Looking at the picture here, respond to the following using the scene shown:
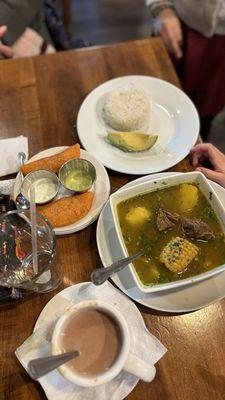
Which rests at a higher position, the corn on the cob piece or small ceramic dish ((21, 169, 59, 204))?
small ceramic dish ((21, 169, 59, 204))

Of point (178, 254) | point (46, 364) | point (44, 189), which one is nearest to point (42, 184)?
point (44, 189)

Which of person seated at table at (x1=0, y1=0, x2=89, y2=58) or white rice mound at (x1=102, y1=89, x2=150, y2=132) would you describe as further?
person seated at table at (x1=0, y1=0, x2=89, y2=58)

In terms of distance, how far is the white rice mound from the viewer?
1509mm

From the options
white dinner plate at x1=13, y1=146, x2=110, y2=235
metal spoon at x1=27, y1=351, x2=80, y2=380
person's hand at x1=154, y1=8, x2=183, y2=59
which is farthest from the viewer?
person's hand at x1=154, y1=8, x2=183, y2=59

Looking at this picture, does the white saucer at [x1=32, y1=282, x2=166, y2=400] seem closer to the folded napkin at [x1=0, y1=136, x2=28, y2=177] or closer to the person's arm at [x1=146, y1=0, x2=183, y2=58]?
the folded napkin at [x1=0, y1=136, x2=28, y2=177]

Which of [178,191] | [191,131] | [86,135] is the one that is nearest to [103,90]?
[86,135]

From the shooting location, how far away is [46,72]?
1.68m

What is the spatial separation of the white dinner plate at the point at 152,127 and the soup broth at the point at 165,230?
0.66 feet

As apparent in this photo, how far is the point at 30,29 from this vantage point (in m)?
1.95

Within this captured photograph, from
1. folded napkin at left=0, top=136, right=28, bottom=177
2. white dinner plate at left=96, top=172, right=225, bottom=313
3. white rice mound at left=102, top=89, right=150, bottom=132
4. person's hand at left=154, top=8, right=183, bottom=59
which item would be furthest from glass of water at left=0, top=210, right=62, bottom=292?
person's hand at left=154, top=8, right=183, bottom=59

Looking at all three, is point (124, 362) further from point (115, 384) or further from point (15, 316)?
point (15, 316)

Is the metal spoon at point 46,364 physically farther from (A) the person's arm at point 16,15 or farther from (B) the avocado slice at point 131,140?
(A) the person's arm at point 16,15

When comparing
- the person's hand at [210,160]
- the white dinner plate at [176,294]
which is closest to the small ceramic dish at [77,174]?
the white dinner plate at [176,294]

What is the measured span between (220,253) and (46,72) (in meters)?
1.09
